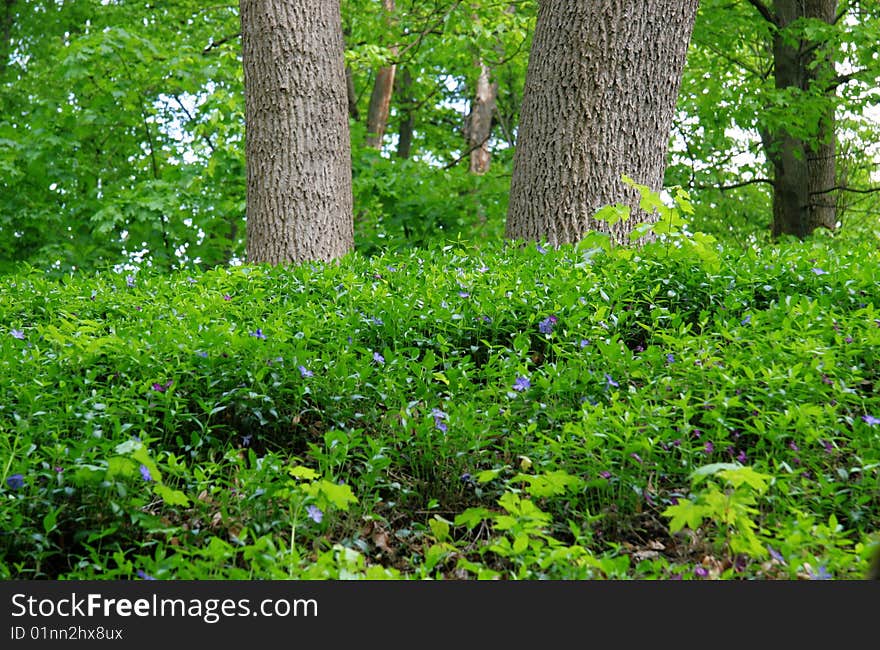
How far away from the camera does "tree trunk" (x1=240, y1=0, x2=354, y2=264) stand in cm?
641

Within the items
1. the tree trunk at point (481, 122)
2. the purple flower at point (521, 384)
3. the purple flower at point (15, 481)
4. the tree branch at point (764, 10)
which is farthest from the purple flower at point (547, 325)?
the tree trunk at point (481, 122)

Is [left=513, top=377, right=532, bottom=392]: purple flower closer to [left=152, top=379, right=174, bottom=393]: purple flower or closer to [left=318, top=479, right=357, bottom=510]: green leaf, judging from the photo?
[left=318, top=479, right=357, bottom=510]: green leaf

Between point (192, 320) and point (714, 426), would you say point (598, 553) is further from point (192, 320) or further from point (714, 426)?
point (192, 320)

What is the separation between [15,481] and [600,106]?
13.2 feet

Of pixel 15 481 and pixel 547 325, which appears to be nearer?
pixel 15 481

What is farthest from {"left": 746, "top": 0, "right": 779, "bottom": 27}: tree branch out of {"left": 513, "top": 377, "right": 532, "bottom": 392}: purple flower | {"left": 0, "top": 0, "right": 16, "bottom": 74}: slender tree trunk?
{"left": 0, "top": 0, "right": 16, "bottom": 74}: slender tree trunk

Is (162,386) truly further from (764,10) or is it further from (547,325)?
(764,10)

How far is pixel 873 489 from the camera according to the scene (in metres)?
2.91

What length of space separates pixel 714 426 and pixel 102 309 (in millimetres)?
3395

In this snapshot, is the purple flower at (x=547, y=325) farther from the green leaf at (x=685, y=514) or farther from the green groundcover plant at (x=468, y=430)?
the green leaf at (x=685, y=514)

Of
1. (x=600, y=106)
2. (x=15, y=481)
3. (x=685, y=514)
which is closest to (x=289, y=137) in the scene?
(x=600, y=106)

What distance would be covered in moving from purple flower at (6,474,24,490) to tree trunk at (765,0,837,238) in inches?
385

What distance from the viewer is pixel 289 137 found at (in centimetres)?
643

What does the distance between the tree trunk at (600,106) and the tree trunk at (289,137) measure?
69.2 inches
